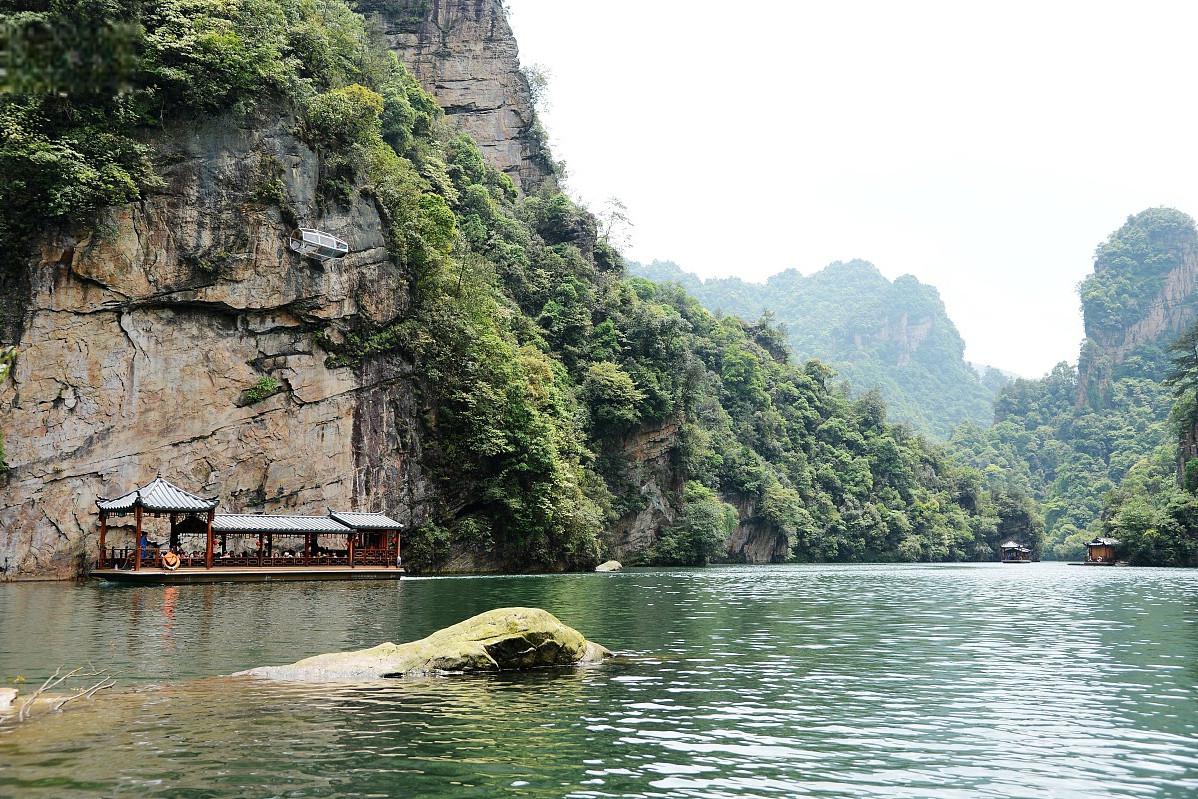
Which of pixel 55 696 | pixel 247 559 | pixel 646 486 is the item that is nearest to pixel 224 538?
pixel 247 559

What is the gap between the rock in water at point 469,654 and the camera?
51.5ft

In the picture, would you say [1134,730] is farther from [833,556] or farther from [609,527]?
[833,556]

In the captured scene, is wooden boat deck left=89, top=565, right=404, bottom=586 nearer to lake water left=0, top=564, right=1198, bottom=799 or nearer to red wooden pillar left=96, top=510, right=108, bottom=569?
red wooden pillar left=96, top=510, right=108, bottom=569

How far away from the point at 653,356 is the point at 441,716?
6439 centimetres

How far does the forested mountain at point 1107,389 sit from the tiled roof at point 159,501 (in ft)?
407

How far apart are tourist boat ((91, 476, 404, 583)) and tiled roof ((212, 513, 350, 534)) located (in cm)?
4

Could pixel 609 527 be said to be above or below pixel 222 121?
below

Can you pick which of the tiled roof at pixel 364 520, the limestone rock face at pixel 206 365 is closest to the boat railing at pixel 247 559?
the tiled roof at pixel 364 520

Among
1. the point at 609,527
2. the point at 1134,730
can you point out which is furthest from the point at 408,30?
the point at 1134,730

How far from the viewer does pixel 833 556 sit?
332 feet

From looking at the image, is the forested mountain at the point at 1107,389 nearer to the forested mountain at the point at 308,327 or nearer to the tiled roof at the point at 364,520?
the forested mountain at the point at 308,327

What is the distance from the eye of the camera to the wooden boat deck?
126ft

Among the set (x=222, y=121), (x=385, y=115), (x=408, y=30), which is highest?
(x=408, y=30)

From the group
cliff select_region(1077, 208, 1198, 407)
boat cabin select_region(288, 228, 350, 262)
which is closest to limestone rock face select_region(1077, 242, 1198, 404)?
cliff select_region(1077, 208, 1198, 407)
